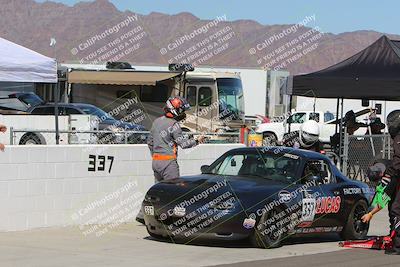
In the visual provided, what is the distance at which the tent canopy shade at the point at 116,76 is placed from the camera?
2986cm

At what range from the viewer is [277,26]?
181 m

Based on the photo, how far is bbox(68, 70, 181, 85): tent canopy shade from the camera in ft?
98.0

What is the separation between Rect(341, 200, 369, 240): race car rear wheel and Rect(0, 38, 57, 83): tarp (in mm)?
5492

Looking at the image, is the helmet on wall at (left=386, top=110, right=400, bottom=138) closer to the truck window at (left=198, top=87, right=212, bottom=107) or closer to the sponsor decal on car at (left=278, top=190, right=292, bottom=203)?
the sponsor decal on car at (left=278, top=190, right=292, bottom=203)

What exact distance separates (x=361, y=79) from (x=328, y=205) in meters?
6.88

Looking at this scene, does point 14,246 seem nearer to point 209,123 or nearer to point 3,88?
point 3,88

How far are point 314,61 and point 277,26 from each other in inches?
1266

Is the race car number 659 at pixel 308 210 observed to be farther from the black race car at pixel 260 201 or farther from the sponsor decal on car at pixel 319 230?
the sponsor decal on car at pixel 319 230

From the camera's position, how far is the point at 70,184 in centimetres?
1263

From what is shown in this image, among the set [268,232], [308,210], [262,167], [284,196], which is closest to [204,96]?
[262,167]

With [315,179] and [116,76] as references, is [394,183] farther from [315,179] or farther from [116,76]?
[116,76]

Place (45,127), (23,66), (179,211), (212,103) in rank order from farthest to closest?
(212,103) → (45,127) → (23,66) → (179,211)

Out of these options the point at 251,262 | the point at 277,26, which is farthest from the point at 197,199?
the point at 277,26

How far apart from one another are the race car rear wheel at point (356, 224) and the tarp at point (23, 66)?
549cm
